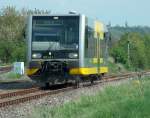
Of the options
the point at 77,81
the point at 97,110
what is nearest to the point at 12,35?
the point at 77,81

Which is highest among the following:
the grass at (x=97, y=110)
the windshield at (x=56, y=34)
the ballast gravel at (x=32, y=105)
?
the windshield at (x=56, y=34)

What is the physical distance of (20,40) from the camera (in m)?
71.6

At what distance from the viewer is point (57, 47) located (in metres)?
25.1

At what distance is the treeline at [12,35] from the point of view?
2506 inches

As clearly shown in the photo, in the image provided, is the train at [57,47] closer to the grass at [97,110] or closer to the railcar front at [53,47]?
the railcar front at [53,47]

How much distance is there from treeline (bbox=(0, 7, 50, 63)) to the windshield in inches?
1259

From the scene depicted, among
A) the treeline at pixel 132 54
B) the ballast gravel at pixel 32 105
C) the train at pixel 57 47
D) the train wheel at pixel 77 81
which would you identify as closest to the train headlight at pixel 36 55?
the train at pixel 57 47

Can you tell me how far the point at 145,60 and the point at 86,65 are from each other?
45.4 metres

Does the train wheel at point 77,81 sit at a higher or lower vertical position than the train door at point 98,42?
lower

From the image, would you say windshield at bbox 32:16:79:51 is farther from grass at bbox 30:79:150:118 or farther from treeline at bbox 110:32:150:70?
treeline at bbox 110:32:150:70

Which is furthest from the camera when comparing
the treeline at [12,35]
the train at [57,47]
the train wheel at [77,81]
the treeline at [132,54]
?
the treeline at [132,54]

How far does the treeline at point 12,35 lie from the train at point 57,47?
32.0 meters

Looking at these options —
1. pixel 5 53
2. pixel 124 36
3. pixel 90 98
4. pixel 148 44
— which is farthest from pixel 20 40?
pixel 90 98

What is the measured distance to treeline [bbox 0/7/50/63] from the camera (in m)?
63.7
